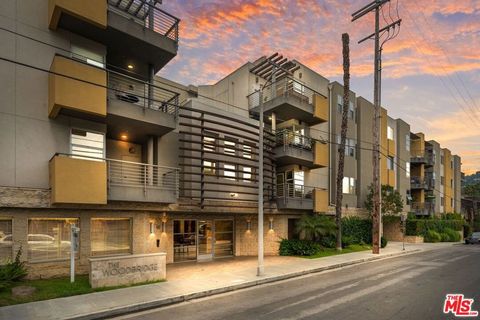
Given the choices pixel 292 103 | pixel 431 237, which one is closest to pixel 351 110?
pixel 292 103

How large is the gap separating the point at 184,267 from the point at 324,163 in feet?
45.9

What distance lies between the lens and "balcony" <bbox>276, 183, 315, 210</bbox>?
2309 cm

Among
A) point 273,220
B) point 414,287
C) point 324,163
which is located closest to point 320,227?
point 273,220

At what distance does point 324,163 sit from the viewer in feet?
87.7

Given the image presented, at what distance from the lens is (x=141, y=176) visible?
56.9 ft

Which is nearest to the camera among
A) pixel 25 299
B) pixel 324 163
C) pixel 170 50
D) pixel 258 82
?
pixel 25 299

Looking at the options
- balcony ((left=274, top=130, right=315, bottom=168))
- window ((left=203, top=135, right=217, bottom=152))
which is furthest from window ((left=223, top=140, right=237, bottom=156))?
balcony ((left=274, top=130, right=315, bottom=168))

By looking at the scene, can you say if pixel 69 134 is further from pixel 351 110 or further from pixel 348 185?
pixel 351 110

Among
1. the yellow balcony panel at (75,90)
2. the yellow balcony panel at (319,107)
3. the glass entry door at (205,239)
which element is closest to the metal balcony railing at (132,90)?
the yellow balcony panel at (75,90)

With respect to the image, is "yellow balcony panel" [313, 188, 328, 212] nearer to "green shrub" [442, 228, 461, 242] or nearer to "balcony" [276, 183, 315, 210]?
"balcony" [276, 183, 315, 210]

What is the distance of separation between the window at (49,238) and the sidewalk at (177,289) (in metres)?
3.69

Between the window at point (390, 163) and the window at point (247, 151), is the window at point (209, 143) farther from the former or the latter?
the window at point (390, 163)

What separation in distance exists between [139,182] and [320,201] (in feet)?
47.0

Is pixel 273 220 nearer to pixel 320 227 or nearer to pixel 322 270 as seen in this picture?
pixel 320 227
